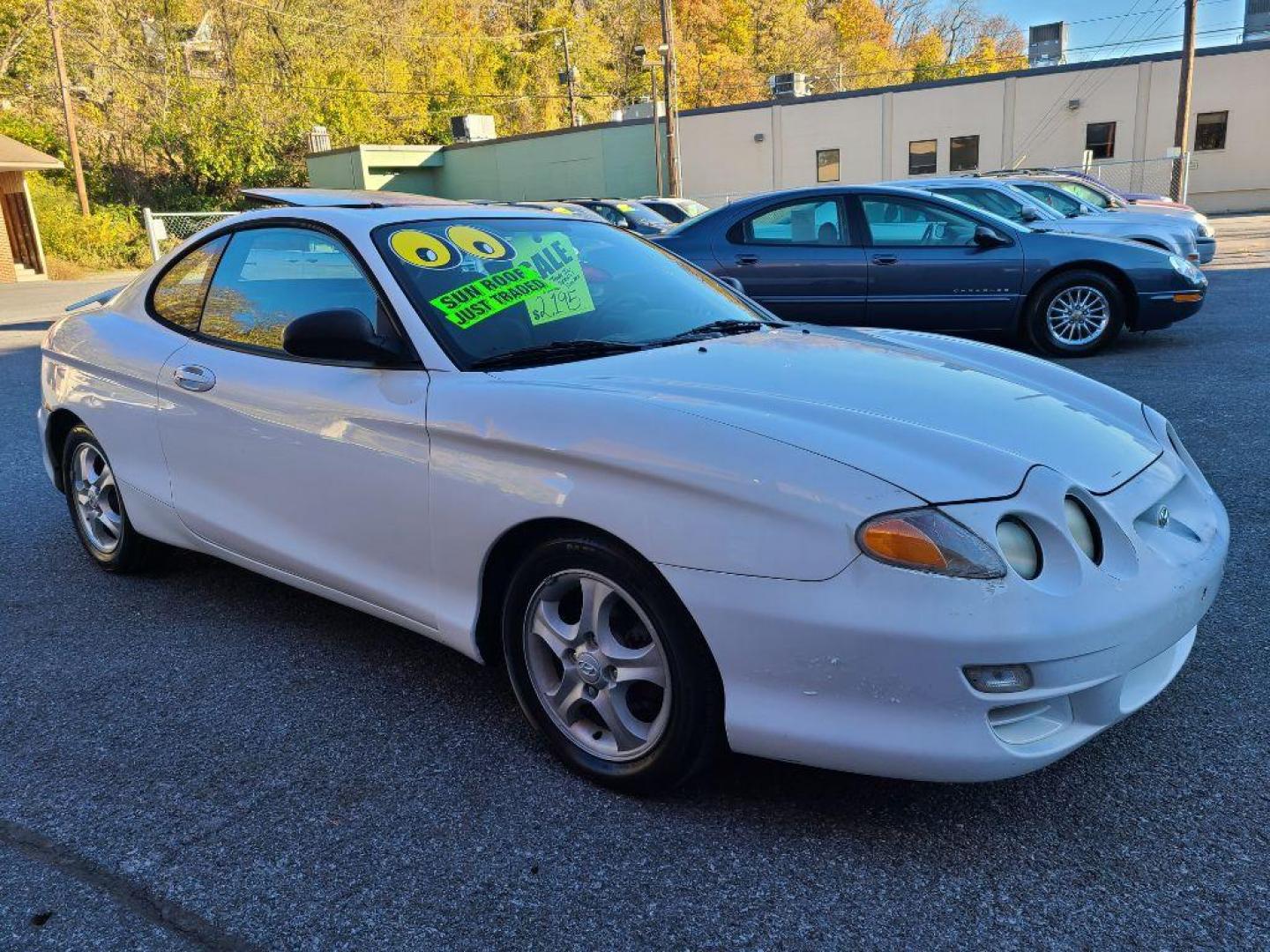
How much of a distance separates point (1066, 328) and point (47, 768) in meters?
7.94

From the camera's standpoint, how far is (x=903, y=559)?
2.02 metres

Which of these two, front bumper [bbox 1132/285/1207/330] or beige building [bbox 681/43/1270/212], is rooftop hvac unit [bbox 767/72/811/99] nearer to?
beige building [bbox 681/43/1270/212]

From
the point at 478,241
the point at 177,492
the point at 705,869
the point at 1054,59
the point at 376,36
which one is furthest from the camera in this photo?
the point at 376,36

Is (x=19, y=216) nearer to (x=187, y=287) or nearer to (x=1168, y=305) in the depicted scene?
(x=187, y=287)

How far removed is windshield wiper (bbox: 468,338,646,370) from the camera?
110 inches

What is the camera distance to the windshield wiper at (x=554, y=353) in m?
2.80

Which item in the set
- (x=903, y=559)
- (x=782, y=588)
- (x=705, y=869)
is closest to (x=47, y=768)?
(x=705, y=869)

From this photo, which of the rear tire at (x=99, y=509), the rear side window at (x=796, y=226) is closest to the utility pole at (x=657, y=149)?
the rear side window at (x=796, y=226)

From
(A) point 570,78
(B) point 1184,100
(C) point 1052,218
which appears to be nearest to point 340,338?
(C) point 1052,218

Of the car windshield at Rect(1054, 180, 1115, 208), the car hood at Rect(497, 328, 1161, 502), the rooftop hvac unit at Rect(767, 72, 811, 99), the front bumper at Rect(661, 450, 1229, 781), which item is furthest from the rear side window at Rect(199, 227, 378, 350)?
the rooftop hvac unit at Rect(767, 72, 811, 99)

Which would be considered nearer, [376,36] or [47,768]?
[47,768]

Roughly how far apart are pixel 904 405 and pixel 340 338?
1548 mm

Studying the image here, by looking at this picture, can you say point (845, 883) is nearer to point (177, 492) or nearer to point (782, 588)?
point (782, 588)

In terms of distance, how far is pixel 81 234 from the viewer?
32.8m
